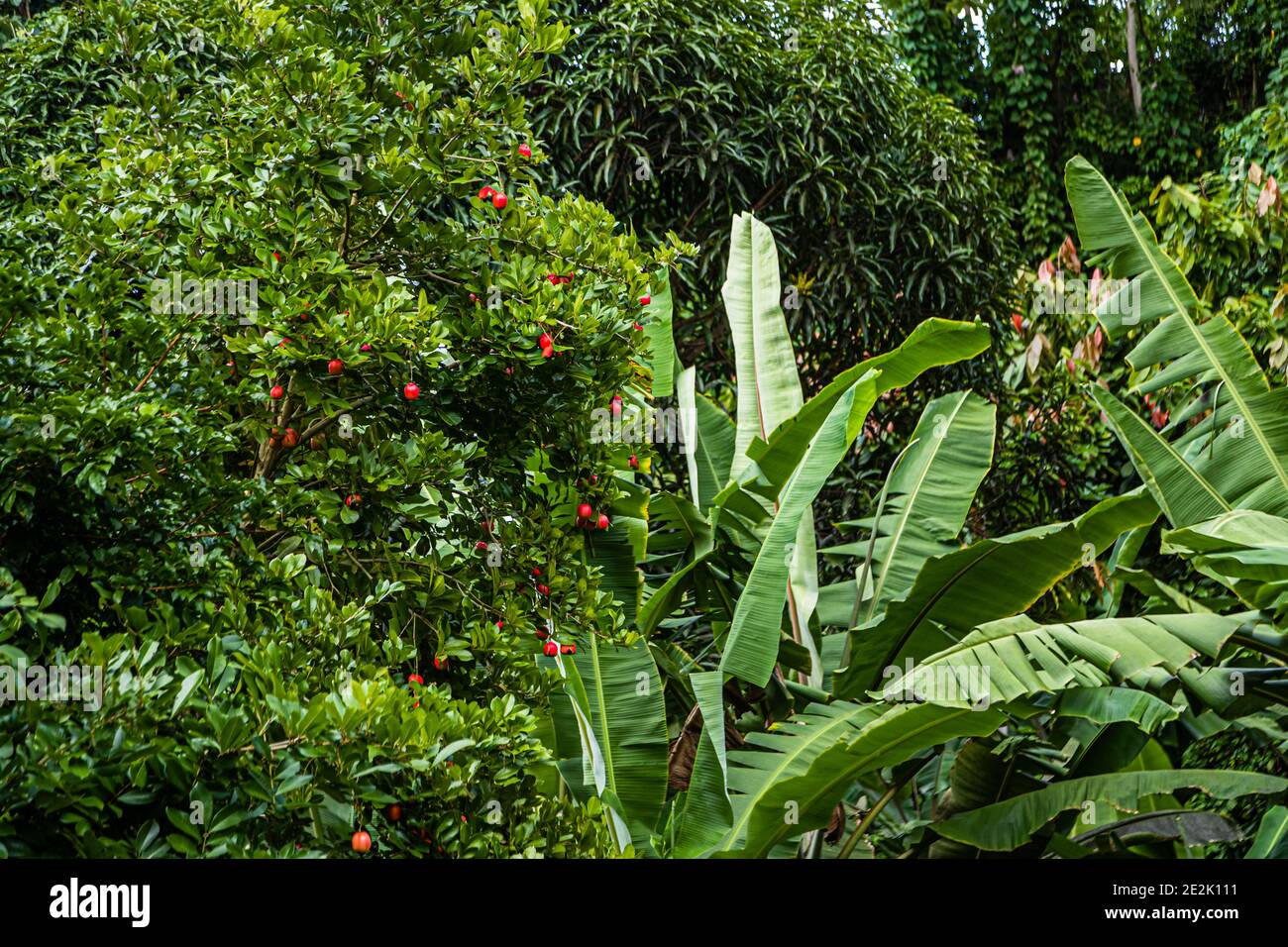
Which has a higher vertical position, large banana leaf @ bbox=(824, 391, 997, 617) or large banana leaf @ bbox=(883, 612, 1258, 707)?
large banana leaf @ bbox=(824, 391, 997, 617)

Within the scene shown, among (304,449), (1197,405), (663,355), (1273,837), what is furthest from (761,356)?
(1273,837)

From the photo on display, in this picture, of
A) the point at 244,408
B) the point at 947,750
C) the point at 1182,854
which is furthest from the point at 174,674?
the point at 1182,854

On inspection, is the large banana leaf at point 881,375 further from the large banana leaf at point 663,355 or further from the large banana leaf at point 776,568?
the large banana leaf at point 663,355

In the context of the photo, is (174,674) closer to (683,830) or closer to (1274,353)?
(683,830)

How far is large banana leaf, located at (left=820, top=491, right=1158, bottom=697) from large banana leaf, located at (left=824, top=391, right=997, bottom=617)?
44 cm

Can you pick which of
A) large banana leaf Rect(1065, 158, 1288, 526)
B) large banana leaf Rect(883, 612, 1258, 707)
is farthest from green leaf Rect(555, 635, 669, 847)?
large banana leaf Rect(1065, 158, 1288, 526)

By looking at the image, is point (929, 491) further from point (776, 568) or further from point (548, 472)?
point (548, 472)

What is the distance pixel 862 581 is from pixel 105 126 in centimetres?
401

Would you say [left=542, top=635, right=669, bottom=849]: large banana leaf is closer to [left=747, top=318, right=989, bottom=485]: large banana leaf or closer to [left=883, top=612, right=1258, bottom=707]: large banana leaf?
[left=883, top=612, right=1258, bottom=707]: large banana leaf

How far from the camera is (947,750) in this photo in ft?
19.7

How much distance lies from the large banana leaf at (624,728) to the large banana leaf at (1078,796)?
143cm

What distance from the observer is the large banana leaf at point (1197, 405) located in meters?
5.30

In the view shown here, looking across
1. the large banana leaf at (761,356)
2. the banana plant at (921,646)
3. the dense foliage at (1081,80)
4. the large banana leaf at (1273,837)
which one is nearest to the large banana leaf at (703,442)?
the banana plant at (921,646)

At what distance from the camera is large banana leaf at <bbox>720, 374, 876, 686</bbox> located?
4527 mm
